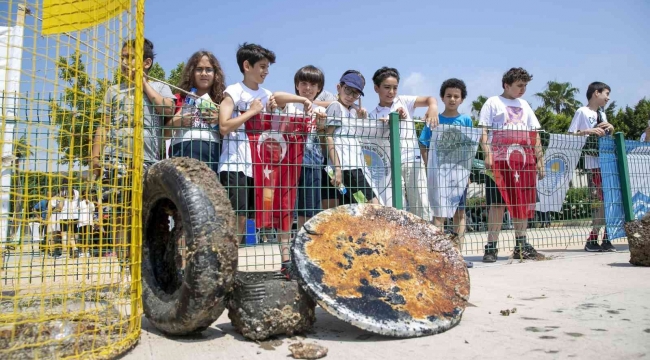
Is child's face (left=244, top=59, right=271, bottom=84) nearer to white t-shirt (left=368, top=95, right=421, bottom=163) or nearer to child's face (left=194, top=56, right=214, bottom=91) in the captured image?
child's face (left=194, top=56, right=214, bottom=91)

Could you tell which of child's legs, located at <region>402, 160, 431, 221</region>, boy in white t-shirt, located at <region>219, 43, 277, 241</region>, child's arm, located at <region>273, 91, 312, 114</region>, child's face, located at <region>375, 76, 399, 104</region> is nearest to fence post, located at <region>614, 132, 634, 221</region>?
child's legs, located at <region>402, 160, 431, 221</region>

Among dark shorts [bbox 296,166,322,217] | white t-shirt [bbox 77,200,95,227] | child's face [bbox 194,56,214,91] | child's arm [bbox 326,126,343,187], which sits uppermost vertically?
child's face [bbox 194,56,214,91]

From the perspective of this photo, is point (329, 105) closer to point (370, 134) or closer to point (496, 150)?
point (370, 134)

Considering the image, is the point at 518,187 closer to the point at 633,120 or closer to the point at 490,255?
the point at 490,255

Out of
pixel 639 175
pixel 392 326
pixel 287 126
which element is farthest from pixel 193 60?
pixel 639 175

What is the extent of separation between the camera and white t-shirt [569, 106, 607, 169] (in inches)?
265

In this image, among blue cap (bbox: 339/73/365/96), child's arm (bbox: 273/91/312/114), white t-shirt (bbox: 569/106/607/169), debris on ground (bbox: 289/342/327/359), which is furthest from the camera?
white t-shirt (bbox: 569/106/607/169)

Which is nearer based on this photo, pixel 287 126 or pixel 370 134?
pixel 287 126

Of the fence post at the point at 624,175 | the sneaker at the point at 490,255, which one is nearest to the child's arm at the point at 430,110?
the sneaker at the point at 490,255

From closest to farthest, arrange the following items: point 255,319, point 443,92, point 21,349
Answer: point 21,349 → point 255,319 → point 443,92

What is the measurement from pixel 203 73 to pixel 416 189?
263 centimetres

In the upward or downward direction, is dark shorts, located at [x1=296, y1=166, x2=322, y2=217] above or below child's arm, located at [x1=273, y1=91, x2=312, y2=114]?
below

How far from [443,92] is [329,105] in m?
1.70

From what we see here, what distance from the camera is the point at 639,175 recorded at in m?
7.19
